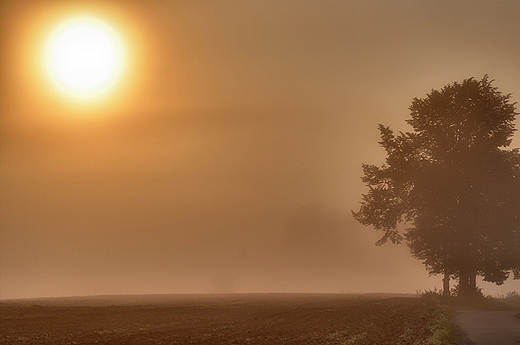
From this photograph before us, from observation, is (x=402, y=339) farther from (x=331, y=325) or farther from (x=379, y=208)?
(x=379, y=208)

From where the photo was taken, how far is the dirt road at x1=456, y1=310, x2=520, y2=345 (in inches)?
1042

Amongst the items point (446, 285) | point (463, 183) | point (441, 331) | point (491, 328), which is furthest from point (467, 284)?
point (441, 331)

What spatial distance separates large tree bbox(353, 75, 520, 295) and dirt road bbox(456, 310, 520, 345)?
1761 cm

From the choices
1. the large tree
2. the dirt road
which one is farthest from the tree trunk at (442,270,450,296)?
the dirt road

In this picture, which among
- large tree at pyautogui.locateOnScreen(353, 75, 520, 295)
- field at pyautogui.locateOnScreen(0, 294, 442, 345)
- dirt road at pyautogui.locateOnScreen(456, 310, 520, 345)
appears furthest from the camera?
large tree at pyautogui.locateOnScreen(353, 75, 520, 295)

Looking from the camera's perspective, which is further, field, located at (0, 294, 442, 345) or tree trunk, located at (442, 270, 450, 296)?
tree trunk, located at (442, 270, 450, 296)

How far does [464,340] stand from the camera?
1051 inches

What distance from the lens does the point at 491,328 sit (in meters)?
31.1

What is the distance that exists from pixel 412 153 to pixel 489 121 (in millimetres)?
7885

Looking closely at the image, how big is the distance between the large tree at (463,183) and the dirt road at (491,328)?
1761 centimetres

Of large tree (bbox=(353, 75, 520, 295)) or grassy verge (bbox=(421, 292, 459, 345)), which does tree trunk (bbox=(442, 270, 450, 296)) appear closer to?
large tree (bbox=(353, 75, 520, 295))

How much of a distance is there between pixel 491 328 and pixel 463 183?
27661 mm

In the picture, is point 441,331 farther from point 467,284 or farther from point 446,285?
point 446,285

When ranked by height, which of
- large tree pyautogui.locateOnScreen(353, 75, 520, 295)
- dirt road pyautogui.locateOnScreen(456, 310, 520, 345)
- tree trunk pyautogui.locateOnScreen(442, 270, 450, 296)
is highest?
large tree pyautogui.locateOnScreen(353, 75, 520, 295)
